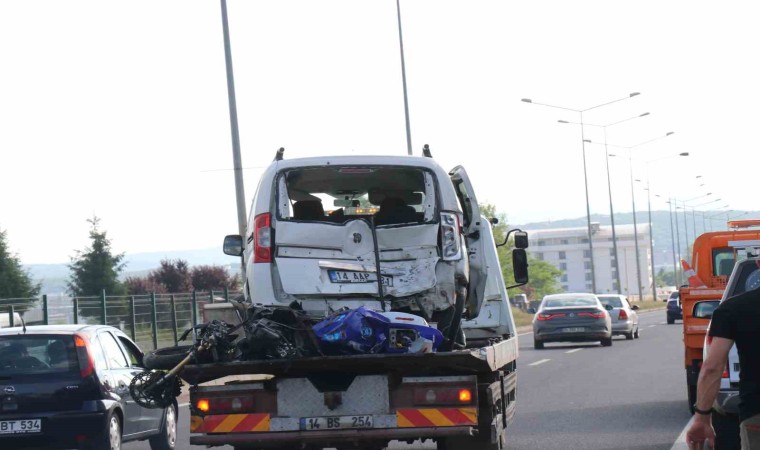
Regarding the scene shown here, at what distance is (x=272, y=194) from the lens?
10.7 metres

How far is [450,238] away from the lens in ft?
35.3

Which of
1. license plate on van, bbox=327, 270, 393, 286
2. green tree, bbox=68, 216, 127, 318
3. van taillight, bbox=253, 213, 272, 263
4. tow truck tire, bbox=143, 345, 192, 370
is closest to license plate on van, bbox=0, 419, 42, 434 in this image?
tow truck tire, bbox=143, 345, 192, 370

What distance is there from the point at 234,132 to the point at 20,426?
41.6 feet

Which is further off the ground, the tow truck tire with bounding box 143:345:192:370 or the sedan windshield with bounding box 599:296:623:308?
the tow truck tire with bounding box 143:345:192:370

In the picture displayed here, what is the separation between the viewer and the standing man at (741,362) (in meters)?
5.53

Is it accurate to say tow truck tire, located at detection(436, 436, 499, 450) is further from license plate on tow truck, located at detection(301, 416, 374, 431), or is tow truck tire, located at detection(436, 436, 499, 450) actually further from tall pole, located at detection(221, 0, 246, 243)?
tall pole, located at detection(221, 0, 246, 243)

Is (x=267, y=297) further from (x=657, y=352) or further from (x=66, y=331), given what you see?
(x=657, y=352)

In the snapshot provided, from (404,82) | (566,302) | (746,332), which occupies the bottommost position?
(566,302)

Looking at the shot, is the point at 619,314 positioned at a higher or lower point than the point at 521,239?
lower

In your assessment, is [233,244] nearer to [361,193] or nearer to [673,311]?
[361,193]

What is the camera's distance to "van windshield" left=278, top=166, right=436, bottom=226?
10898mm

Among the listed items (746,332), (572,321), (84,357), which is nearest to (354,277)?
(84,357)

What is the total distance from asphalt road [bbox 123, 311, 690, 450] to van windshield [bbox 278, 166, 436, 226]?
294 centimetres

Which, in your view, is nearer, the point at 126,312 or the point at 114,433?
the point at 114,433
